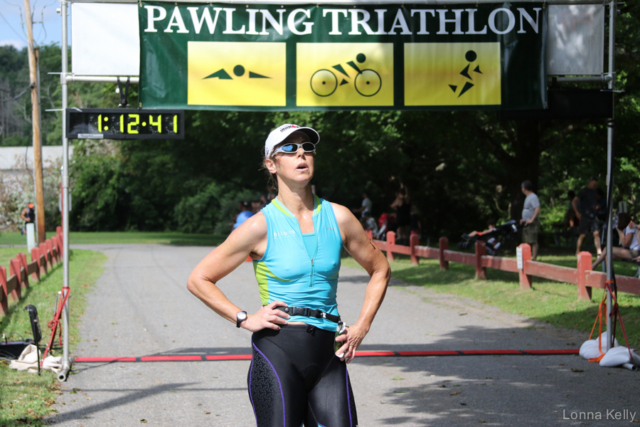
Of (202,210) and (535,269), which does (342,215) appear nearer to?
(535,269)

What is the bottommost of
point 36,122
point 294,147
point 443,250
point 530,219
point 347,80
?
point 443,250

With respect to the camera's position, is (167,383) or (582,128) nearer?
(167,383)

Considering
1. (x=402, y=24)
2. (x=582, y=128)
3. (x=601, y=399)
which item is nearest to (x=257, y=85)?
(x=402, y=24)

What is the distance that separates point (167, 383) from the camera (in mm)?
7398

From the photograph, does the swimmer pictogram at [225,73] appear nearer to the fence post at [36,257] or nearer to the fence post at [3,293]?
the fence post at [3,293]

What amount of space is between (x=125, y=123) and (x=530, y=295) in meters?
8.38

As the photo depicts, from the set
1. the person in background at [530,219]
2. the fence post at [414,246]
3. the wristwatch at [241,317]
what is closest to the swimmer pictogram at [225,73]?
the wristwatch at [241,317]

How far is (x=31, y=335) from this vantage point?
9.66m

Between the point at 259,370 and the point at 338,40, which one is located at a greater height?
the point at 338,40

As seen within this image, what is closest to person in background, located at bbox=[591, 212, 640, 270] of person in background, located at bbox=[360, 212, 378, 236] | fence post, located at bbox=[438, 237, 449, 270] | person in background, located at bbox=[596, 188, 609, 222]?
fence post, located at bbox=[438, 237, 449, 270]

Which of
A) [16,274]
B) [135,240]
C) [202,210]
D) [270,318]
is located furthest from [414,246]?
[202,210]

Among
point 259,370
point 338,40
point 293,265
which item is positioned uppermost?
point 338,40

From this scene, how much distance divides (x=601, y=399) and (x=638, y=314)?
14.5 ft

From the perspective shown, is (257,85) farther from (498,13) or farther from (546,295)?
(546,295)
